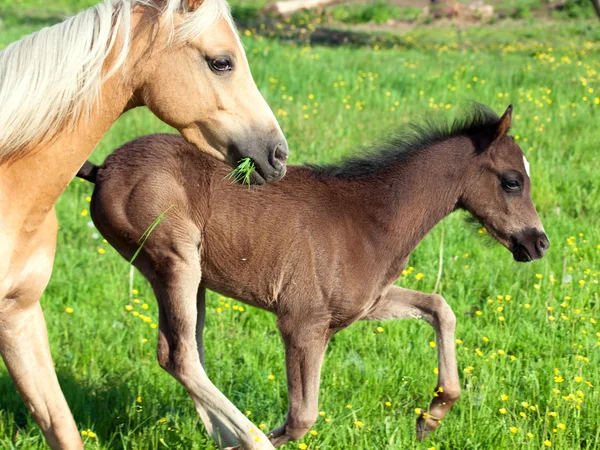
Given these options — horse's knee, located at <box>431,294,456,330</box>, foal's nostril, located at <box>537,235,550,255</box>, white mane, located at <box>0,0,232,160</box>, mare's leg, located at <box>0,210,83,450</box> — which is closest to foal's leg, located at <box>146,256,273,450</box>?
mare's leg, located at <box>0,210,83,450</box>

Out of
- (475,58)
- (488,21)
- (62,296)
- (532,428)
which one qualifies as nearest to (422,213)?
(532,428)

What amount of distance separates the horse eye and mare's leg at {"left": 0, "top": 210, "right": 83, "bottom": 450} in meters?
0.94

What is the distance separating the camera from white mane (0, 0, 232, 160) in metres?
3.05

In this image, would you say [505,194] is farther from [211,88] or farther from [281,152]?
[211,88]

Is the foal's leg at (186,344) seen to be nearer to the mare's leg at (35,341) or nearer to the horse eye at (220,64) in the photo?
the mare's leg at (35,341)

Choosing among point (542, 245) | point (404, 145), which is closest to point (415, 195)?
point (404, 145)

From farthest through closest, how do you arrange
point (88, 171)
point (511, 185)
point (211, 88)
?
point (511, 185) → point (88, 171) → point (211, 88)

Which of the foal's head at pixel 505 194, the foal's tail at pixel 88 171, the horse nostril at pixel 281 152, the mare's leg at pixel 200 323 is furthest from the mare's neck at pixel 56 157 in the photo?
the foal's head at pixel 505 194

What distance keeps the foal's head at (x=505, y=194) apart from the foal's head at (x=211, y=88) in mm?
1506

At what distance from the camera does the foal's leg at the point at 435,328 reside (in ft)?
13.8

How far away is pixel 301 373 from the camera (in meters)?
3.99

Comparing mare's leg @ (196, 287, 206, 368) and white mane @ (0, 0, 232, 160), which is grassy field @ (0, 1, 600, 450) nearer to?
mare's leg @ (196, 287, 206, 368)

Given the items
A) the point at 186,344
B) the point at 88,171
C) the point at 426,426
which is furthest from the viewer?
the point at 88,171

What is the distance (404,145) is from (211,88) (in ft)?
5.39
